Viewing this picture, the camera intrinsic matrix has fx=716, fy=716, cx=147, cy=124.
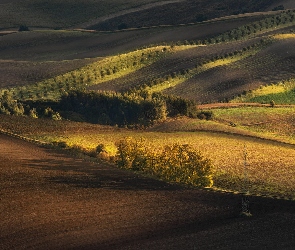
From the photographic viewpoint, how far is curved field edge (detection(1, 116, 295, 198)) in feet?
169

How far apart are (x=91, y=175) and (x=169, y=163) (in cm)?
593

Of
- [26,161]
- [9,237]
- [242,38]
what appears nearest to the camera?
[9,237]

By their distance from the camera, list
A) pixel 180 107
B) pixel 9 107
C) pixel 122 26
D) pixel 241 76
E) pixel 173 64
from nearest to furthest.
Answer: pixel 180 107 < pixel 9 107 < pixel 241 76 < pixel 173 64 < pixel 122 26

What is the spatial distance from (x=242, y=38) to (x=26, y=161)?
96548mm

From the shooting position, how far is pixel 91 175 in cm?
4931

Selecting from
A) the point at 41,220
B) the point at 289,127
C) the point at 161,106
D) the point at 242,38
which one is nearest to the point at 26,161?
the point at 41,220

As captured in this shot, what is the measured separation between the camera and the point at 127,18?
193 metres

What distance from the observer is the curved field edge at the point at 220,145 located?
51.7 meters

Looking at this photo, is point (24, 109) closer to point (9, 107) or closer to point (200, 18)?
point (9, 107)

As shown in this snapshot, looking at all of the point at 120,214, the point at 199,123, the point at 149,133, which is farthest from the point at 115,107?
the point at 120,214

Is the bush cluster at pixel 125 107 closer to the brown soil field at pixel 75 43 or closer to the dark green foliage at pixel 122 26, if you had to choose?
the brown soil field at pixel 75 43

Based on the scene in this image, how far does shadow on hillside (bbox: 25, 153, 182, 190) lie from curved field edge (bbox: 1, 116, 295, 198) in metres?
5.55

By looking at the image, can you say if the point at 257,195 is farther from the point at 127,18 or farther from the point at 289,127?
the point at 127,18

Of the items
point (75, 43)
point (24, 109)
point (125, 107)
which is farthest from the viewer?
point (75, 43)
